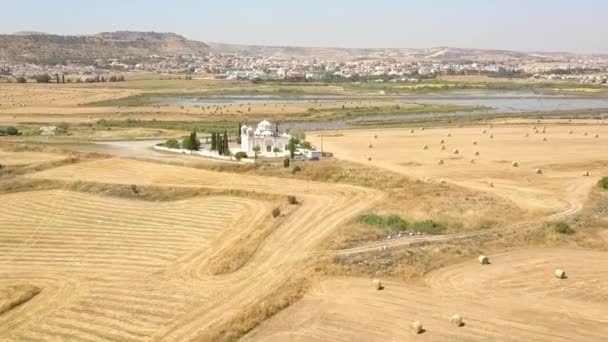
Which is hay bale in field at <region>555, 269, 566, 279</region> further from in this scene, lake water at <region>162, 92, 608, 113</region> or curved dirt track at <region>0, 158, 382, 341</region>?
lake water at <region>162, 92, 608, 113</region>

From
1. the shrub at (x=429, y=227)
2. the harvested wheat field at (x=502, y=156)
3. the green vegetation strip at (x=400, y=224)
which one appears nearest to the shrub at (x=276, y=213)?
the green vegetation strip at (x=400, y=224)

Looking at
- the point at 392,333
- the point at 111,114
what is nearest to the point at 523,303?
the point at 392,333

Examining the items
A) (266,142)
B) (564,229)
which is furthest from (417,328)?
(266,142)

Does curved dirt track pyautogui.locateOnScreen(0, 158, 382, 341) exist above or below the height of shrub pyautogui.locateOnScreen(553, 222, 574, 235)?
below

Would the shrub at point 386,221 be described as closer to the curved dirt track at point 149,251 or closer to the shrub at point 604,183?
the curved dirt track at point 149,251

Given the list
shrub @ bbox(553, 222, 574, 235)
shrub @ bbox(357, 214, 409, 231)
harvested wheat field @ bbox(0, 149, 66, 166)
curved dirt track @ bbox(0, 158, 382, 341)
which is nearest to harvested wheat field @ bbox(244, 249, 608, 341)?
curved dirt track @ bbox(0, 158, 382, 341)

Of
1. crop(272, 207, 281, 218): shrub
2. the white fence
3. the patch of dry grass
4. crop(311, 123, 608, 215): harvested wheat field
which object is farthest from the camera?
the white fence
